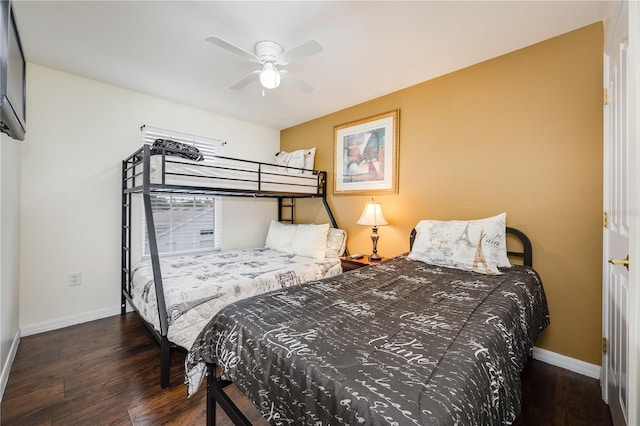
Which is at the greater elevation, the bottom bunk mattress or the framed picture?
the framed picture

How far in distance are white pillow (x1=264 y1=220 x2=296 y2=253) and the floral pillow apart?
1.74 m

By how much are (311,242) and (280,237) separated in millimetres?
641

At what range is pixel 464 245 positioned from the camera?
2.07 metres

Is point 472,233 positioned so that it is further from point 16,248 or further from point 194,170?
point 16,248

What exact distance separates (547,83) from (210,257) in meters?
3.60

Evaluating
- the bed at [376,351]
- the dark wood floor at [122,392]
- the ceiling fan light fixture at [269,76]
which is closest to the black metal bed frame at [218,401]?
the bed at [376,351]

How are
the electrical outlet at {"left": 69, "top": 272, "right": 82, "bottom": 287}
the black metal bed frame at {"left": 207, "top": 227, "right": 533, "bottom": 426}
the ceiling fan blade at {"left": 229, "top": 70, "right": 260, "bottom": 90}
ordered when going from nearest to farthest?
the black metal bed frame at {"left": 207, "top": 227, "right": 533, "bottom": 426} → the ceiling fan blade at {"left": 229, "top": 70, "right": 260, "bottom": 90} → the electrical outlet at {"left": 69, "top": 272, "right": 82, "bottom": 287}

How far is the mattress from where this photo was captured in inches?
92.2

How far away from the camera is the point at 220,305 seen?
208 centimetres

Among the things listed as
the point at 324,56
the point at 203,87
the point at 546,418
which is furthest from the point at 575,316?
the point at 203,87

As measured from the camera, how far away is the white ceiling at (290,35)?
5.79 ft

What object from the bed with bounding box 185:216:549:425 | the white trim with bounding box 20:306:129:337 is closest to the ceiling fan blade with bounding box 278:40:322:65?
the bed with bounding box 185:216:549:425

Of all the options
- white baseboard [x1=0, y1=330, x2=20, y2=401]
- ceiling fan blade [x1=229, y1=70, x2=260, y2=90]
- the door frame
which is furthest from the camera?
ceiling fan blade [x1=229, y1=70, x2=260, y2=90]

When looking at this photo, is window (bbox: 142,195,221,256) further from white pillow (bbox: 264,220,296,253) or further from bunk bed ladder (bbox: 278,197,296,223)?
bunk bed ladder (bbox: 278,197,296,223)
